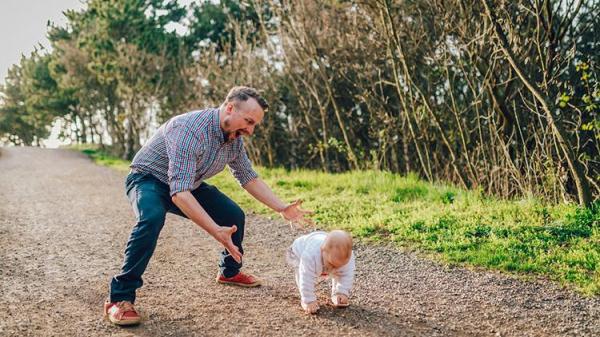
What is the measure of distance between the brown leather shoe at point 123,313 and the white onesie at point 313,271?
3.81ft

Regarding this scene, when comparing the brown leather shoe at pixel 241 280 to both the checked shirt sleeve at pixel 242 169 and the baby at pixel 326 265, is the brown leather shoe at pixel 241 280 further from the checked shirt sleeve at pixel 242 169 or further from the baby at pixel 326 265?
the checked shirt sleeve at pixel 242 169

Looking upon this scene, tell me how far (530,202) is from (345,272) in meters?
3.83

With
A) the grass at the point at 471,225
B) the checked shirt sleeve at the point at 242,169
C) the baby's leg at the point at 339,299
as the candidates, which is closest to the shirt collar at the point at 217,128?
the checked shirt sleeve at the point at 242,169

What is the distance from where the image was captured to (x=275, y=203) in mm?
4320

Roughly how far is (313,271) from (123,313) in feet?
4.40

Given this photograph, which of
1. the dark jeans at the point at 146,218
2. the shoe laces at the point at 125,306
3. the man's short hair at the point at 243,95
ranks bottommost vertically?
the shoe laces at the point at 125,306

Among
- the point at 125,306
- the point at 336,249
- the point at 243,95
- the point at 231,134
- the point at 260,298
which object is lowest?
the point at 260,298

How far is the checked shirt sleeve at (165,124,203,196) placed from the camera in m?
3.61

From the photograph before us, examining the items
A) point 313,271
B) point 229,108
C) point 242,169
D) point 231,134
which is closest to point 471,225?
point 313,271

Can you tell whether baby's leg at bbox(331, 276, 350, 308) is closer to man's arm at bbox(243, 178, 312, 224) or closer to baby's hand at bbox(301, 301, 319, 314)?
baby's hand at bbox(301, 301, 319, 314)

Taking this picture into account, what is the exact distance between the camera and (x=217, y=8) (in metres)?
25.4

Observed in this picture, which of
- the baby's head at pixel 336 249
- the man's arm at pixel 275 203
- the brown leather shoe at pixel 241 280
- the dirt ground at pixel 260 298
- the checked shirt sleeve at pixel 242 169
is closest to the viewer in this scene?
the dirt ground at pixel 260 298

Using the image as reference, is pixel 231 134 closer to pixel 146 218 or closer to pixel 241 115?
pixel 241 115

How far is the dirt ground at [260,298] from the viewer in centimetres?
358
